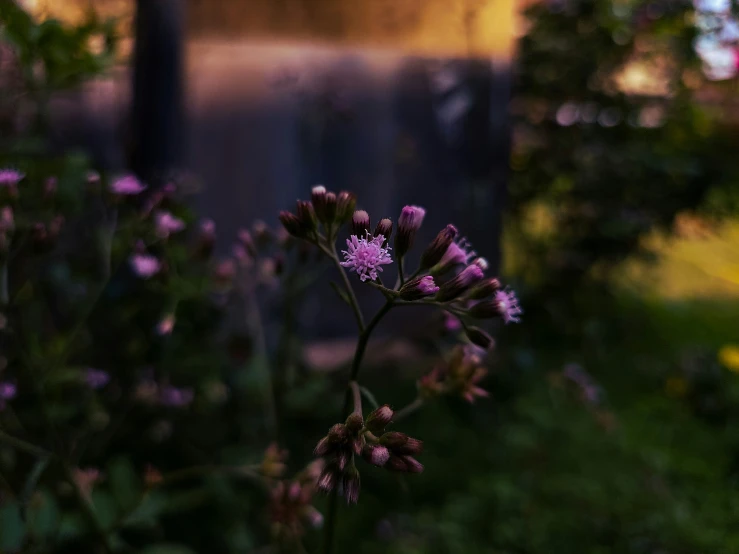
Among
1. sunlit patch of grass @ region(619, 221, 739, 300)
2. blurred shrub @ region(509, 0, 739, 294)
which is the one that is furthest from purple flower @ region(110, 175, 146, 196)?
sunlit patch of grass @ region(619, 221, 739, 300)

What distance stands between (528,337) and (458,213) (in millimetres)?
706

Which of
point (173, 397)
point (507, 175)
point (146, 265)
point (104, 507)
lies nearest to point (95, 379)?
point (173, 397)

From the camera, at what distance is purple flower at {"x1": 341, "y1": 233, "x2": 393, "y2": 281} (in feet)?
2.79

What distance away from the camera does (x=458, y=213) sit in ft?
10.6

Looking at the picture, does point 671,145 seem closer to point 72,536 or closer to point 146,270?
point 146,270

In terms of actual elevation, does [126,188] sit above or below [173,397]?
above

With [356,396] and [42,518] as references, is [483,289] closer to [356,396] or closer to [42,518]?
[356,396]

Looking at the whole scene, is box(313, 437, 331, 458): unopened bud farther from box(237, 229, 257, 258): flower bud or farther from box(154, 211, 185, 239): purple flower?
box(154, 211, 185, 239): purple flower

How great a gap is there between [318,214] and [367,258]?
0.15 metres

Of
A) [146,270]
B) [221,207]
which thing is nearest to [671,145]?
[221,207]

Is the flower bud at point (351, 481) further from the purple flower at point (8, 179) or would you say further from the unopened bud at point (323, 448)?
the purple flower at point (8, 179)

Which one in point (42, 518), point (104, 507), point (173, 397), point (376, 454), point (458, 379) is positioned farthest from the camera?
point (173, 397)

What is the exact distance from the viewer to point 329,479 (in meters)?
0.86

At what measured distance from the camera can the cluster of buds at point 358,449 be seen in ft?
2.77
